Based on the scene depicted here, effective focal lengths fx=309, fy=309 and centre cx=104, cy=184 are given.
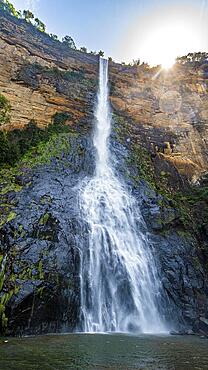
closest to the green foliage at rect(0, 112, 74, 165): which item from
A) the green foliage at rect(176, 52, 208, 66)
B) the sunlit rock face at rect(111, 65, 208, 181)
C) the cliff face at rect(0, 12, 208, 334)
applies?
the cliff face at rect(0, 12, 208, 334)

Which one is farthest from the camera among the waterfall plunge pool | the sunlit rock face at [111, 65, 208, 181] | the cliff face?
the sunlit rock face at [111, 65, 208, 181]

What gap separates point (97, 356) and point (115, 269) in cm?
555

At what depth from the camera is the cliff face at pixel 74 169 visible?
350 inches

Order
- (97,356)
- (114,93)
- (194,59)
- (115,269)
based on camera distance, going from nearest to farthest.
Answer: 1. (97,356)
2. (115,269)
3. (114,93)
4. (194,59)

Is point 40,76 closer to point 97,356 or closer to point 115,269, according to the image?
point 115,269

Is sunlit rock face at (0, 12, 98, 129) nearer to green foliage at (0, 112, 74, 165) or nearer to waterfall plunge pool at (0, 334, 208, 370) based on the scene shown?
green foliage at (0, 112, 74, 165)

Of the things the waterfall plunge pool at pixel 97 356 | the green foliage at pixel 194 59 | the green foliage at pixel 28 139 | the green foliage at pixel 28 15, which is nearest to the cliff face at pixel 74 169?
the green foliage at pixel 28 139

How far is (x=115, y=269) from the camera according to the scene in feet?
34.0

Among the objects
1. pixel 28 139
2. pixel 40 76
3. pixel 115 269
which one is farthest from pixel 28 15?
pixel 115 269

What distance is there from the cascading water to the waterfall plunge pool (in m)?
2.92

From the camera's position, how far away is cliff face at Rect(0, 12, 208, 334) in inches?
350

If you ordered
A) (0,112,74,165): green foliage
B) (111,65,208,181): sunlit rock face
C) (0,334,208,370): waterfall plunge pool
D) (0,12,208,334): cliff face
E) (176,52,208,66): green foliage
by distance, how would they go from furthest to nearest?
(176,52,208,66): green foliage → (111,65,208,181): sunlit rock face → (0,112,74,165): green foliage → (0,12,208,334): cliff face → (0,334,208,370): waterfall plunge pool

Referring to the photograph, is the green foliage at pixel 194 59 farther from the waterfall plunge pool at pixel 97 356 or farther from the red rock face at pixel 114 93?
the waterfall plunge pool at pixel 97 356

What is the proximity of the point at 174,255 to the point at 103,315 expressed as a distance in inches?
167
